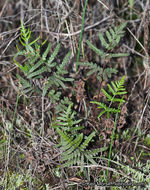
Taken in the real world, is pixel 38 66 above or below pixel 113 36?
below

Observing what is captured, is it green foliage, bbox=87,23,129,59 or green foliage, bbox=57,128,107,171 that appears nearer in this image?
green foliage, bbox=57,128,107,171

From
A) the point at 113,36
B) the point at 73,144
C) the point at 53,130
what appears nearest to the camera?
the point at 73,144

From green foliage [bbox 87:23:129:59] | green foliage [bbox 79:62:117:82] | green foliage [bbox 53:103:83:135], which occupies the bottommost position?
green foliage [bbox 53:103:83:135]

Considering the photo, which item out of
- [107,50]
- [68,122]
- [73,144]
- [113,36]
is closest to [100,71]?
[107,50]

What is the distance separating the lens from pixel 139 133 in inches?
75.7

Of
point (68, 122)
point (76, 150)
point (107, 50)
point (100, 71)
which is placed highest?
point (107, 50)

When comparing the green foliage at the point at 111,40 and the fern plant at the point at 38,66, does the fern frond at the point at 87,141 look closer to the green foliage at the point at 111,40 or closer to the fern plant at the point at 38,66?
the fern plant at the point at 38,66

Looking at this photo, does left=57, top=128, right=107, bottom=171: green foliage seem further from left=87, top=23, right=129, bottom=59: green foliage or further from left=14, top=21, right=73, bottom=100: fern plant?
left=87, top=23, right=129, bottom=59: green foliage

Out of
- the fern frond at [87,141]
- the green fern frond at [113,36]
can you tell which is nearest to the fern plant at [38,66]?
the green fern frond at [113,36]

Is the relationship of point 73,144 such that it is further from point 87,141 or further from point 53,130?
point 53,130

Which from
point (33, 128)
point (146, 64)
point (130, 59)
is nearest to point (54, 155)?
point (33, 128)

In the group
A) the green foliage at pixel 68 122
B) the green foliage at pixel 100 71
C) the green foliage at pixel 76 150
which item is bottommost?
the green foliage at pixel 76 150

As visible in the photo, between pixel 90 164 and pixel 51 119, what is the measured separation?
0.56 meters

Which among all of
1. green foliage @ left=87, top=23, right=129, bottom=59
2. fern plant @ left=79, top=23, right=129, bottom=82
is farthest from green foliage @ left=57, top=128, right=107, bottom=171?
green foliage @ left=87, top=23, right=129, bottom=59
